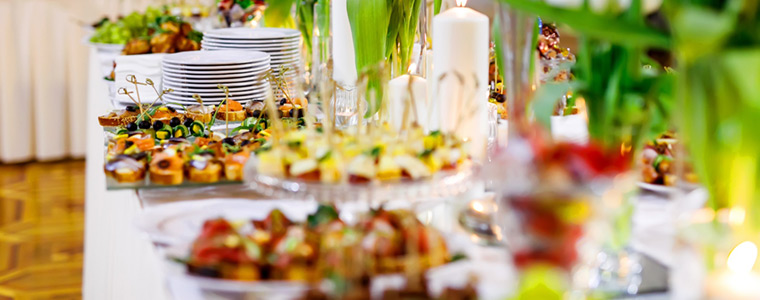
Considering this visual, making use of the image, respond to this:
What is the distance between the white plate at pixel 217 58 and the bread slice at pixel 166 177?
625 mm

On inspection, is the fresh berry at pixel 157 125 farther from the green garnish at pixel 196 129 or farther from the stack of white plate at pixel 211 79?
the stack of white plate at pixel 211 79

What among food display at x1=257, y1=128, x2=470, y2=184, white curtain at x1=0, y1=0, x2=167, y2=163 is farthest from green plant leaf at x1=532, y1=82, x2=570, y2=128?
white curtain at x1=0, y1=0, x2=167, y2=163

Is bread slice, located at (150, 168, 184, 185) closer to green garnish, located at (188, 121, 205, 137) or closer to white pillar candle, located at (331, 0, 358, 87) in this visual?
green garnish, located at (188, 121, 205, 137)

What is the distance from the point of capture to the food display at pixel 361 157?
935mm

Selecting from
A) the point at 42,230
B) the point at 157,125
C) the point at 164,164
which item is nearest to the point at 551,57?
the point at 157,125

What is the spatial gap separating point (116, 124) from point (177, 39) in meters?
0.77

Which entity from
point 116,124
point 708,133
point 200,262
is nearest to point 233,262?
point 200,262

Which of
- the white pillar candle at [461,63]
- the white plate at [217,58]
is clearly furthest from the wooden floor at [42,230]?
the white pillar candle at [461,63]

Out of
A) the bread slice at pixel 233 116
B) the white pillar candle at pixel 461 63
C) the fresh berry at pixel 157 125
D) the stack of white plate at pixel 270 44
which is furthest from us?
the stack of white plate at pixel 270 44

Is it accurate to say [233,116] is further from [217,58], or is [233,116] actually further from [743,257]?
[743,257]

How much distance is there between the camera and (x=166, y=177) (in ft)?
3.82

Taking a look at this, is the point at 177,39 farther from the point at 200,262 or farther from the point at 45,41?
the point at 45,41

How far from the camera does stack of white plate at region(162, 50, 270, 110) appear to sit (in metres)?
1.76

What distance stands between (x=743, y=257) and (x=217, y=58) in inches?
51.0
